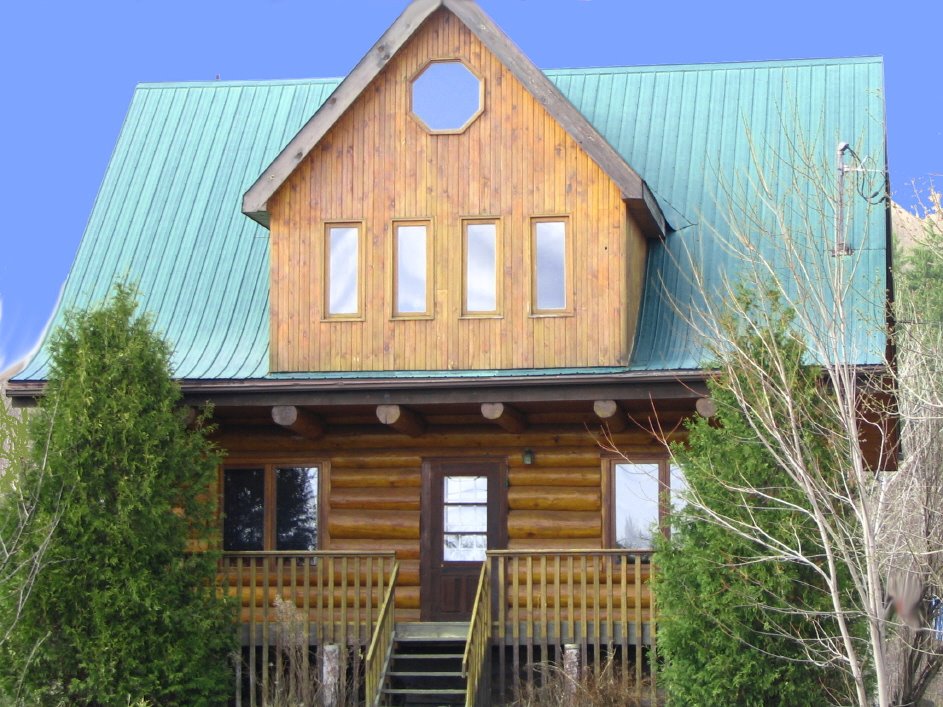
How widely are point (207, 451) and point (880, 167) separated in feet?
28.5

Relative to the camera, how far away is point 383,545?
62.0 ft

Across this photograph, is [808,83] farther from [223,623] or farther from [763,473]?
[223,623]

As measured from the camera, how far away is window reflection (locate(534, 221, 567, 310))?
1816 centimetres

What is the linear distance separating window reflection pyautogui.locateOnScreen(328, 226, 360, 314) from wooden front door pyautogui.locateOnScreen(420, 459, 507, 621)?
2262 mm

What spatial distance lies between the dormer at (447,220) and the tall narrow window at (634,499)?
1.59 meters

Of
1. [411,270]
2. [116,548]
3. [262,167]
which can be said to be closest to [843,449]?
[411,270]

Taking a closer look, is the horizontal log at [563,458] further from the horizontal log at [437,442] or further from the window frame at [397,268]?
the window frame at [397,268]

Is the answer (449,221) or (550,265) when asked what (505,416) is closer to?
(550,265)

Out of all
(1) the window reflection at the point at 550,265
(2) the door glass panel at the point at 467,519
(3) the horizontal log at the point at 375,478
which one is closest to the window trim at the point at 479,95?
(1) the window reflection at the point at 550,265

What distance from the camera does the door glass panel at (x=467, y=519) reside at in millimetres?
18844

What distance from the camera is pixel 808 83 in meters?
21.5

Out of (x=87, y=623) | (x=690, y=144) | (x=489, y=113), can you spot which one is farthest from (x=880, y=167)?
(x=87, y=623)

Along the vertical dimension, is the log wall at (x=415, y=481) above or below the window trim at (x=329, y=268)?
below

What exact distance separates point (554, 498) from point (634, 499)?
0.97m
